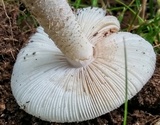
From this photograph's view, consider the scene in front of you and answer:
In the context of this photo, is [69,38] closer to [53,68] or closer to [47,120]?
[53,68]

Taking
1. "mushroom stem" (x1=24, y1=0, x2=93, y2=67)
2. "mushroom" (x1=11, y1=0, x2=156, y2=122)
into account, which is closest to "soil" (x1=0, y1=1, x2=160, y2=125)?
"mushroom" (x1=11, y1=0, x2=156, y2=122)

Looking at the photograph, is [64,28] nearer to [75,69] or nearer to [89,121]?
[75,69]

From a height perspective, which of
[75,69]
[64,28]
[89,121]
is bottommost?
[89,121]

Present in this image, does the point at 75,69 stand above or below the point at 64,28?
below

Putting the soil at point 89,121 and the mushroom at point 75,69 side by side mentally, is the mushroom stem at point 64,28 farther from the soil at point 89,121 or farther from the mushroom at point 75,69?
the soil at point 89,121

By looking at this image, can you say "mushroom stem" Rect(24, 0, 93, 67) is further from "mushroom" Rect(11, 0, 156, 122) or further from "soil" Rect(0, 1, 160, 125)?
"soil" Rect(0, 1, 160, 125)

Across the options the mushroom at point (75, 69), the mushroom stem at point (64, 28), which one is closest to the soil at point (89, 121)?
the mushroom at point (75, 69)

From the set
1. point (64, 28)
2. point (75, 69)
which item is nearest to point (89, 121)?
point (75, 69)

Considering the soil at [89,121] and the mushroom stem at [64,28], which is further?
the soil at [89,121]

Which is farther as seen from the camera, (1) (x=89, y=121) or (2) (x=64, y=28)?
(1) (x=89, y=121)
